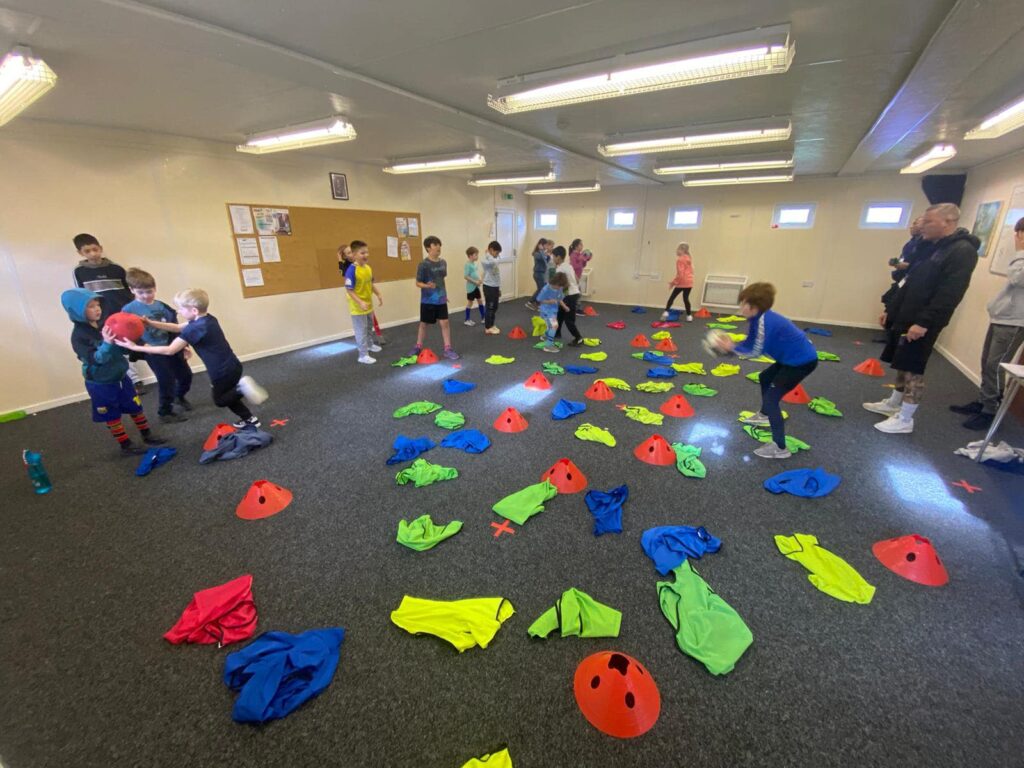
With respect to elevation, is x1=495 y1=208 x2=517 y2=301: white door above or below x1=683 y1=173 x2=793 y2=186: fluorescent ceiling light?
below

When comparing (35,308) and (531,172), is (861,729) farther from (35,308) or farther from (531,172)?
(531,172)

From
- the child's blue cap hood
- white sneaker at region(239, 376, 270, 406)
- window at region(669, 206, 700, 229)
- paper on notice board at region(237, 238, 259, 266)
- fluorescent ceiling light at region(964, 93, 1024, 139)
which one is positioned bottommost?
white sneaker at region(239, 376, 270, 406)

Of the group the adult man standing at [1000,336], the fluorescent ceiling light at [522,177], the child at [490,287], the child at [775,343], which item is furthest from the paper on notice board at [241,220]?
the adult man standing at [1000,336]

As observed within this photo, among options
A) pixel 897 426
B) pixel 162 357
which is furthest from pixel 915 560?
pixel 162 357

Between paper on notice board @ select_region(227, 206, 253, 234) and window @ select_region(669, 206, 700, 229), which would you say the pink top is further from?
paper on notice board @ select_region(227, 206, 253, 234)

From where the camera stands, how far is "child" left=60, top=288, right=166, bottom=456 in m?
3.09

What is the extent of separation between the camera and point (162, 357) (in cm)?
400

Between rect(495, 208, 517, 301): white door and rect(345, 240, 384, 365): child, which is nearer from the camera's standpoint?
rect(345, 240, 384, 365): child

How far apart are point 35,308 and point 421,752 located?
5.79m

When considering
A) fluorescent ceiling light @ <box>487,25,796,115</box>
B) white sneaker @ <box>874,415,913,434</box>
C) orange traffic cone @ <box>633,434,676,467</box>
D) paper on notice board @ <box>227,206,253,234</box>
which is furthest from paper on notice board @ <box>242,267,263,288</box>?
white sneaker @ <box>874,415,913,434</box>

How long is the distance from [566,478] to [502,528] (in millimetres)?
654

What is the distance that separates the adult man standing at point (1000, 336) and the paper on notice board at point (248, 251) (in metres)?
8.21

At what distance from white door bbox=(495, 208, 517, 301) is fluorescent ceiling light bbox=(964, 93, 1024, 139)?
7943 mm

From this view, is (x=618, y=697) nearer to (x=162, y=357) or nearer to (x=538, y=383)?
(x=538, y=383)
